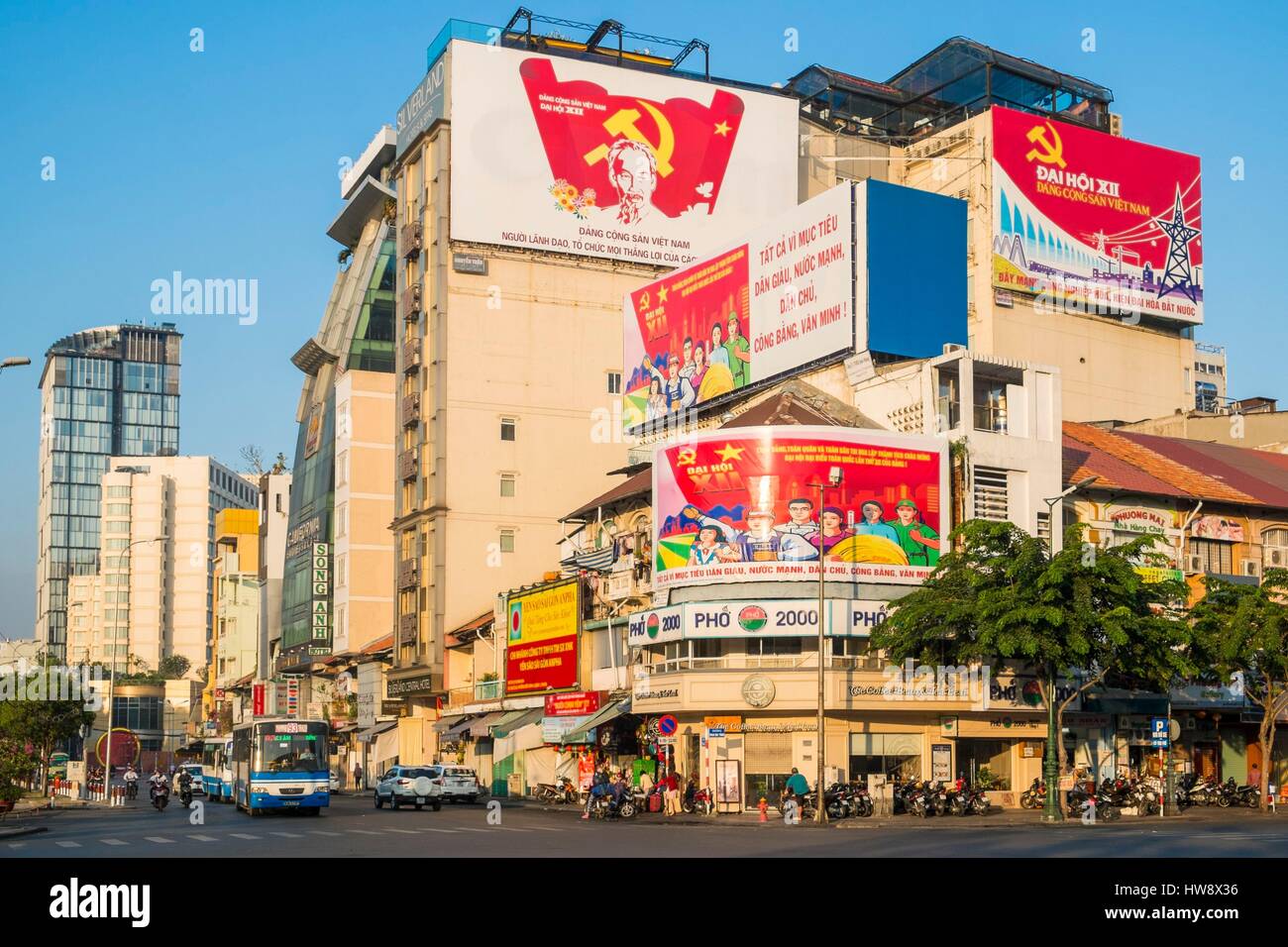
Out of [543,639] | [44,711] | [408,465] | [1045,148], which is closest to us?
[543,639]

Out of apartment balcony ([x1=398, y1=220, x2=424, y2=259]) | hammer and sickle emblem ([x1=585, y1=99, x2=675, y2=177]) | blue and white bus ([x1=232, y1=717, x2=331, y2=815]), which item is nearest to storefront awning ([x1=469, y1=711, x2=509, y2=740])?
blue and white bus ([x1=232, y1=717, x2=331, y2=815])

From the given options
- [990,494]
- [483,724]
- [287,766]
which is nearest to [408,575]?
[483,724]

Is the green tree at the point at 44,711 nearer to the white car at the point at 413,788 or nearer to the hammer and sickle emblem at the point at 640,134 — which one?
the white car at the point at 413,788

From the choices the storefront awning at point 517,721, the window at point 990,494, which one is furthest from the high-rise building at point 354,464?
the window at point 990,494

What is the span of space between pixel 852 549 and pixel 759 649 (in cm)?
467

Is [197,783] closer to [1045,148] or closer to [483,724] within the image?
[483,724]

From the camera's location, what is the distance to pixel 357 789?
9312cm

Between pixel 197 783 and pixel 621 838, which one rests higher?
pixel 621 838

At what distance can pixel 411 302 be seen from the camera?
9094 centimetres

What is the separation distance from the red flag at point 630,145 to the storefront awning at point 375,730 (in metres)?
34.1

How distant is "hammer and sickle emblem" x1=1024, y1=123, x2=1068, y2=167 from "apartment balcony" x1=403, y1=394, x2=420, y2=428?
125 ft

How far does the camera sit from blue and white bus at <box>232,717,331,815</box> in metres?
51.2

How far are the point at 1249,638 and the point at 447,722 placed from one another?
4416 cm
